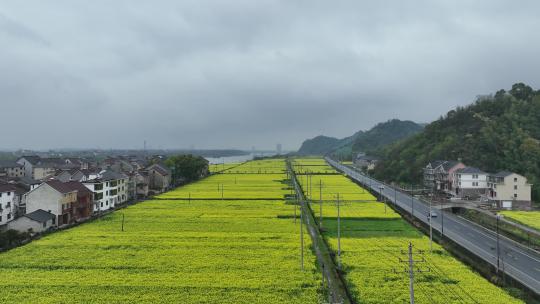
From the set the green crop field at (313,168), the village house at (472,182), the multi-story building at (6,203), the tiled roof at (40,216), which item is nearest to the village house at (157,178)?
the multi-story building at (6,203)

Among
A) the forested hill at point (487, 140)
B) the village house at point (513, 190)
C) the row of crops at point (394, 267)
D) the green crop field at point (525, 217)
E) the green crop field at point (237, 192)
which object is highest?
the forested hill at point (487, 140)

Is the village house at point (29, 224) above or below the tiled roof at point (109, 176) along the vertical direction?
below

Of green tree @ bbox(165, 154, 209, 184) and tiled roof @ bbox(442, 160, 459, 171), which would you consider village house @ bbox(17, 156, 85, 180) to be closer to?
green tree @ bbox(165, 154, 209, 184)

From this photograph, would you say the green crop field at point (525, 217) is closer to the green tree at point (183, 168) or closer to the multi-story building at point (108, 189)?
the multi-story building at point (108, 189)

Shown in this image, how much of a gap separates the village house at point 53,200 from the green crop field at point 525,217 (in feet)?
160

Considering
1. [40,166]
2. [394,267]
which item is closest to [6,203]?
[394,267]

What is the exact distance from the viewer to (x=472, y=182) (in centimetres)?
5991

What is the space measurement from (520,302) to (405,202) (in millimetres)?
38305

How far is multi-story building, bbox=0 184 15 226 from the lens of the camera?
4253 centimetres

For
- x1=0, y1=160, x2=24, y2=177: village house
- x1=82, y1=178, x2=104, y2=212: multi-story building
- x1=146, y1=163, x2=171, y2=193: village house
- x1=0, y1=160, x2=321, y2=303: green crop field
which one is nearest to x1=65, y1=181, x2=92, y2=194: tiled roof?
x1=82, y1=178, x2=104, y2=212: multi-story building

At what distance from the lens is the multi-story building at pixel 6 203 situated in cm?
4253

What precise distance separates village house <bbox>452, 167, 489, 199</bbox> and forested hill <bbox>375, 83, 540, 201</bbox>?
243 inches

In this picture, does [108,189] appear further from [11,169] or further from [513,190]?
[513,190]

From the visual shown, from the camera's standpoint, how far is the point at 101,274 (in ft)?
77.9
